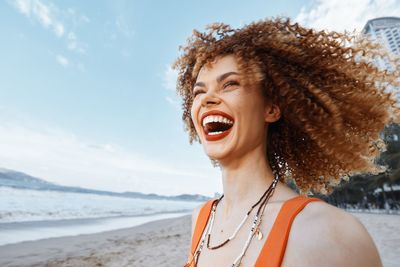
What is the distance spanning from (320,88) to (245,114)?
553 millimetres

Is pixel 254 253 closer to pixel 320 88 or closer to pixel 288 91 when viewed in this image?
pixel 288 91

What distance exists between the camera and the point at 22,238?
1196cm

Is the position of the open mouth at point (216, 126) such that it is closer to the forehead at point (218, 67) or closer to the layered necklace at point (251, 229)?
the forehead at point (218, 67)

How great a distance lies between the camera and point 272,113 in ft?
5.84

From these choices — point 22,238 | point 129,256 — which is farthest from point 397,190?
point 22,238

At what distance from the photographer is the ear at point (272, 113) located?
176cm

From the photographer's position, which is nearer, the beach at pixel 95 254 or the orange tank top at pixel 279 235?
the orange tank top at pixel 279 235

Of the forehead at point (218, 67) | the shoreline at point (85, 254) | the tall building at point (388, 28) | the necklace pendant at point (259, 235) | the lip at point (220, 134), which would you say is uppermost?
the tall building at point (388, 28)

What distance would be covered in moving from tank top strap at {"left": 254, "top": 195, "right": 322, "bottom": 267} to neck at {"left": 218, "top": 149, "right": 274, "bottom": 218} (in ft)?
1.04

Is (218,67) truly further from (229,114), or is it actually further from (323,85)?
(323,85)

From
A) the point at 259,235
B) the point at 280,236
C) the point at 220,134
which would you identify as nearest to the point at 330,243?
the point at 280,236

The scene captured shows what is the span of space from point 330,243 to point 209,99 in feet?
3.16

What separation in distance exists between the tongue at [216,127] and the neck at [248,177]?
19cm

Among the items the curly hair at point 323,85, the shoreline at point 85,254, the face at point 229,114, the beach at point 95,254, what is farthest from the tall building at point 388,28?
the face at point 229,114
